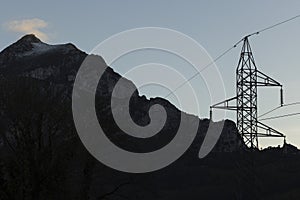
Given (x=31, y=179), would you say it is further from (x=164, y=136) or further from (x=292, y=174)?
(x=164, y=136)

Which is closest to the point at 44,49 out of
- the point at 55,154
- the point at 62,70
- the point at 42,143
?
the point at 62,70

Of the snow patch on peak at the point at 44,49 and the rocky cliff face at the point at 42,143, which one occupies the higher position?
the snow patch on peak at the point at 44,49

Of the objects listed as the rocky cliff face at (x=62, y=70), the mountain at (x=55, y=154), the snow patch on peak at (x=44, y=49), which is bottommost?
the mountain at (x=55, y=154)

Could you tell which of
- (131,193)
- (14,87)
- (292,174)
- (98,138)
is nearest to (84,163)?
(98,138)

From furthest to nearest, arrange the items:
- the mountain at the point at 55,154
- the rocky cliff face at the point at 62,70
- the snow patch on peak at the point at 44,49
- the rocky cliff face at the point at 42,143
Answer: the snow patch on peak at the point at 44,49, the rocky cliff face at the point at 62,70, the mountain at the point at 55,154, the rocky cliff face at the point at 42,143

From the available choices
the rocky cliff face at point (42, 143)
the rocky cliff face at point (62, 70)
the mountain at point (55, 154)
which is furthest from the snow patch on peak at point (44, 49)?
the rocky cliff face at point (42, 143)

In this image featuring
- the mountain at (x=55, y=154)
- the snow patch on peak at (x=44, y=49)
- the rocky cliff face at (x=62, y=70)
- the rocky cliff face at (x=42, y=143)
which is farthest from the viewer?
the snow patch on peak at (x=44, y=49)

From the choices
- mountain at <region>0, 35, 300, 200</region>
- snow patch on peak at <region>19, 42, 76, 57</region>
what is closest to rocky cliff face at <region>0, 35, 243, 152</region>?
snow patch on peak at <region>19, 42, 76, 57</region>

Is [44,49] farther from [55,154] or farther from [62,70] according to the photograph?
[55,154]

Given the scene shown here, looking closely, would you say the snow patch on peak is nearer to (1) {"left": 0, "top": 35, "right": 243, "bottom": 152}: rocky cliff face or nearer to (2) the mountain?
(1) {"left": 0, "top": 35, "right": 243, "bottom": 152}: rocky cliff face

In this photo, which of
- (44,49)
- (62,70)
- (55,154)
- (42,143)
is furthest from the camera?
(44,49)

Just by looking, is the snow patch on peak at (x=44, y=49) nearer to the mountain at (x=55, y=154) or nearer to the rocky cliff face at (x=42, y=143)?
the mountain at (x=55, y=154)

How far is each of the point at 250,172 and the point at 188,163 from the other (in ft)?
258

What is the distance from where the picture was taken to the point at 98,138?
3759 cm
